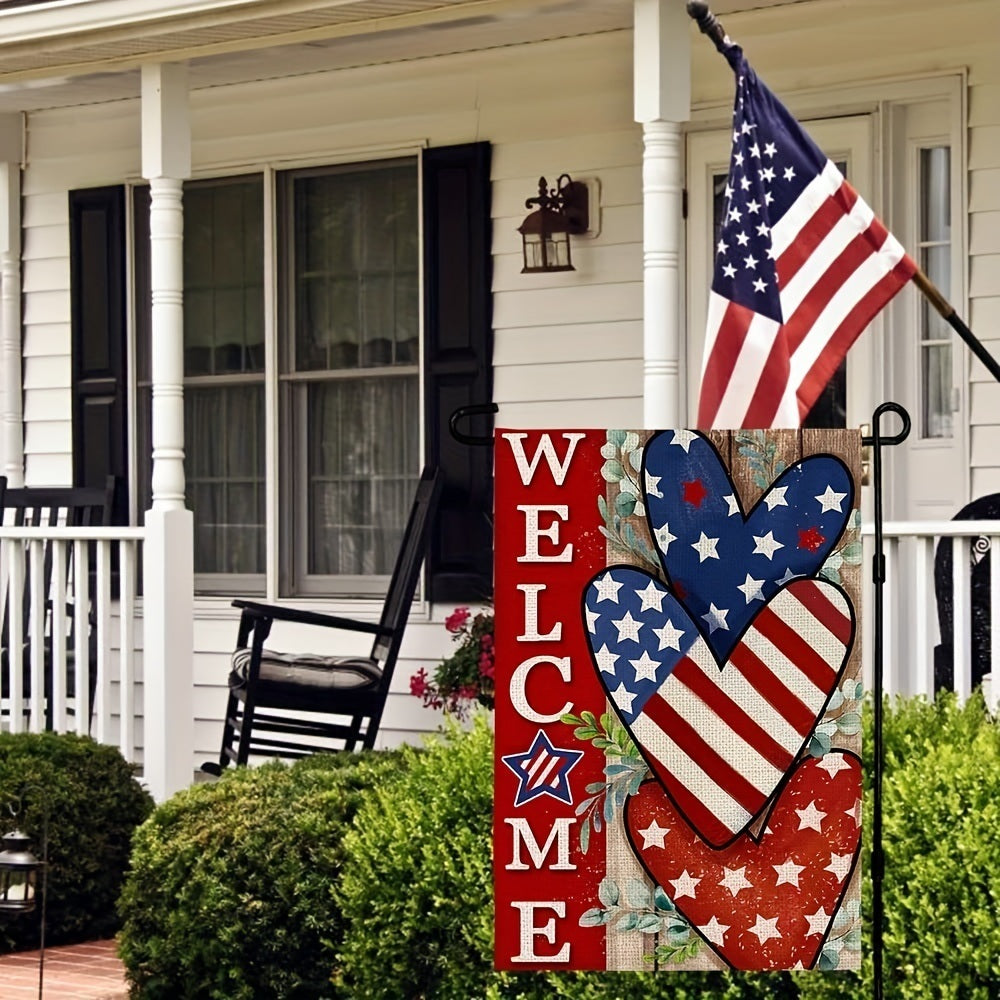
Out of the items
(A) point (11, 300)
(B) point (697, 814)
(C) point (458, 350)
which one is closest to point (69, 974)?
(C) point (458, 350)

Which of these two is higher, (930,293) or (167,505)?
(930,293)

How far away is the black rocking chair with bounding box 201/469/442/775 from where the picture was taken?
6.97 metres

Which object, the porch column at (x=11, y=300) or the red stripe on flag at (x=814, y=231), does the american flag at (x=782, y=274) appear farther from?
the porch column at (x=11, y=300)

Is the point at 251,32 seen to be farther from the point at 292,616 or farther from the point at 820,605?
the point at 820,605

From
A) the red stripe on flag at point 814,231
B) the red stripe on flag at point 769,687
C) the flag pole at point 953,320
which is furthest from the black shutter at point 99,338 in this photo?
the red stripe on flag at point 769,687

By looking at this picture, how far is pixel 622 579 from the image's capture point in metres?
2.98

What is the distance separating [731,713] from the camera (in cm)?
297

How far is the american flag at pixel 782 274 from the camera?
16.8 ft

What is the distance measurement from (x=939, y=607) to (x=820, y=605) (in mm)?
3577

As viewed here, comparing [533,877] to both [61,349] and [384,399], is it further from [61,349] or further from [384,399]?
Result: [61,349]

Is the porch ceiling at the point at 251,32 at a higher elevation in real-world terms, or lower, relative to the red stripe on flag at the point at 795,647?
higher

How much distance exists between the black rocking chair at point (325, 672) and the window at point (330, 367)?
1.16 ft

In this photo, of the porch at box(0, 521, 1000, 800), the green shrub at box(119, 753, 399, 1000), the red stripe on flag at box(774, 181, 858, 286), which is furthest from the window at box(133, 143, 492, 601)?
the red stripe on flag at box(774, 181, 858, 286)

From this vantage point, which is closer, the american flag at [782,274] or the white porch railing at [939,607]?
the american flag at [782,274]
